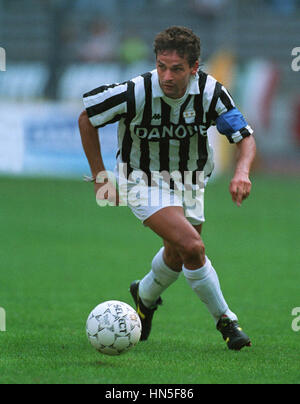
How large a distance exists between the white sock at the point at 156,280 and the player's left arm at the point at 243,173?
3.12 ft

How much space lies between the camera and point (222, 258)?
9.35 metres

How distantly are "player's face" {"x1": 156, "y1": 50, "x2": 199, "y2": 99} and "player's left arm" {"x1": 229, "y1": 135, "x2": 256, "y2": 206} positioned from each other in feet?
1.79

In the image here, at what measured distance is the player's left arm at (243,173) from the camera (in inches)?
183

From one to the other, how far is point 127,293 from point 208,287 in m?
2.15

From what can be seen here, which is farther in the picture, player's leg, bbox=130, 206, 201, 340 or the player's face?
player's leg, bbox=130, 206, 201, 340

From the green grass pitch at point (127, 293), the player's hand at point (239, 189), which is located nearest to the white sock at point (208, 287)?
the green grass pitch at point (127, 293)

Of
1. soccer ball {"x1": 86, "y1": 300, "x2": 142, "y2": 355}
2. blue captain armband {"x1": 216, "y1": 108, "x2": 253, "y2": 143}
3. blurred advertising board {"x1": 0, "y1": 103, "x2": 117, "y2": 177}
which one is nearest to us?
soccer ball {"x1": 86, "y1": 300, "x2": 142, "y2": 355}

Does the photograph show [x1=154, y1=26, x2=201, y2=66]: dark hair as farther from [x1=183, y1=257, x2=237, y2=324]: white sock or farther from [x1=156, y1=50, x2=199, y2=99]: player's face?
[x1=183, y1=257, x2=237, y2=324]: white sock

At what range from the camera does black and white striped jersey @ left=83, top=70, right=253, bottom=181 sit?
16.6ft

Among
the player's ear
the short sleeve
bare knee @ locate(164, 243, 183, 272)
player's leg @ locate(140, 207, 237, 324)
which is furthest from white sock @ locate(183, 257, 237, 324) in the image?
the player's ear

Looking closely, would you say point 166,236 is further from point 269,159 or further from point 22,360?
point 269,159

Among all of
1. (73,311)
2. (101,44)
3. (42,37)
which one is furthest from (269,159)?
(73,311)

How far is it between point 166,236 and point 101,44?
731 inches
